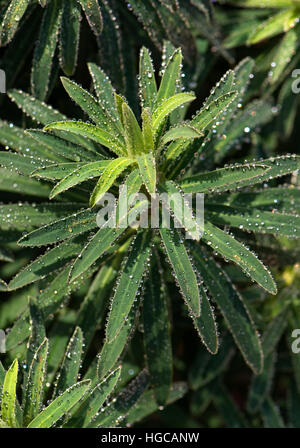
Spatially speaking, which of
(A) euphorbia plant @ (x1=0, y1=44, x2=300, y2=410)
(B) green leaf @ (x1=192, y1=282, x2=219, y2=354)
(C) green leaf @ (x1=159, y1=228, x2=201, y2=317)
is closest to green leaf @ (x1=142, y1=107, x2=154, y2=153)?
(A) euphorbia plant @ (x1=0, y1=44, x2=300, y2=410)

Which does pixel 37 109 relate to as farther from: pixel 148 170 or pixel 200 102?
pixel 200 102

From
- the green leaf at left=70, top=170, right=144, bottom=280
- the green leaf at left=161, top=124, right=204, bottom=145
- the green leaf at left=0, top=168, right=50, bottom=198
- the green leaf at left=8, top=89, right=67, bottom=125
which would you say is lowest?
the green leaf at left=70, top=170, right=144, bottom=280

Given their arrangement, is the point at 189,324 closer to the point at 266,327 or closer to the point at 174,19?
the point at 266,327

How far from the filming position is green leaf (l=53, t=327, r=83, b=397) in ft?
5.49

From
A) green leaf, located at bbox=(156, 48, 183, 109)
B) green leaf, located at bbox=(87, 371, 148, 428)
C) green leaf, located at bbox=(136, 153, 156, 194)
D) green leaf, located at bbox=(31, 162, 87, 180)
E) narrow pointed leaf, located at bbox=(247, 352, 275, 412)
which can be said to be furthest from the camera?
narrow pointed leaf, located at bbox=(247, 352, 275, 412)

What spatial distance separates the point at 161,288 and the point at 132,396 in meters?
0.36

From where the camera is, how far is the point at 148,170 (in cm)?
144

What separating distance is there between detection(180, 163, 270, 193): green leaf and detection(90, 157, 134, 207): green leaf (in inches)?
9.4

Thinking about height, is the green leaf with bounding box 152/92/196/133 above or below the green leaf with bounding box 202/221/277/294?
above

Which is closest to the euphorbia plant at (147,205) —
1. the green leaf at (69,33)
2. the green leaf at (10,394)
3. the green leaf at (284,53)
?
the green leaf at (69,33)

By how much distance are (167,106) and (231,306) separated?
69cm

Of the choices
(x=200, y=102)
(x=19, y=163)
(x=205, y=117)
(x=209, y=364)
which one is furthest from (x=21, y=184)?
(x=209, y=364)

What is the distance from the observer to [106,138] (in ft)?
5.07

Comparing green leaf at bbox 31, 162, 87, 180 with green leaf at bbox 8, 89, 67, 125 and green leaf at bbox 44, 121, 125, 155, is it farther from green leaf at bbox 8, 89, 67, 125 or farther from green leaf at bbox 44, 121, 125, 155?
green leaf at bbox 8, 89, 67, 125
